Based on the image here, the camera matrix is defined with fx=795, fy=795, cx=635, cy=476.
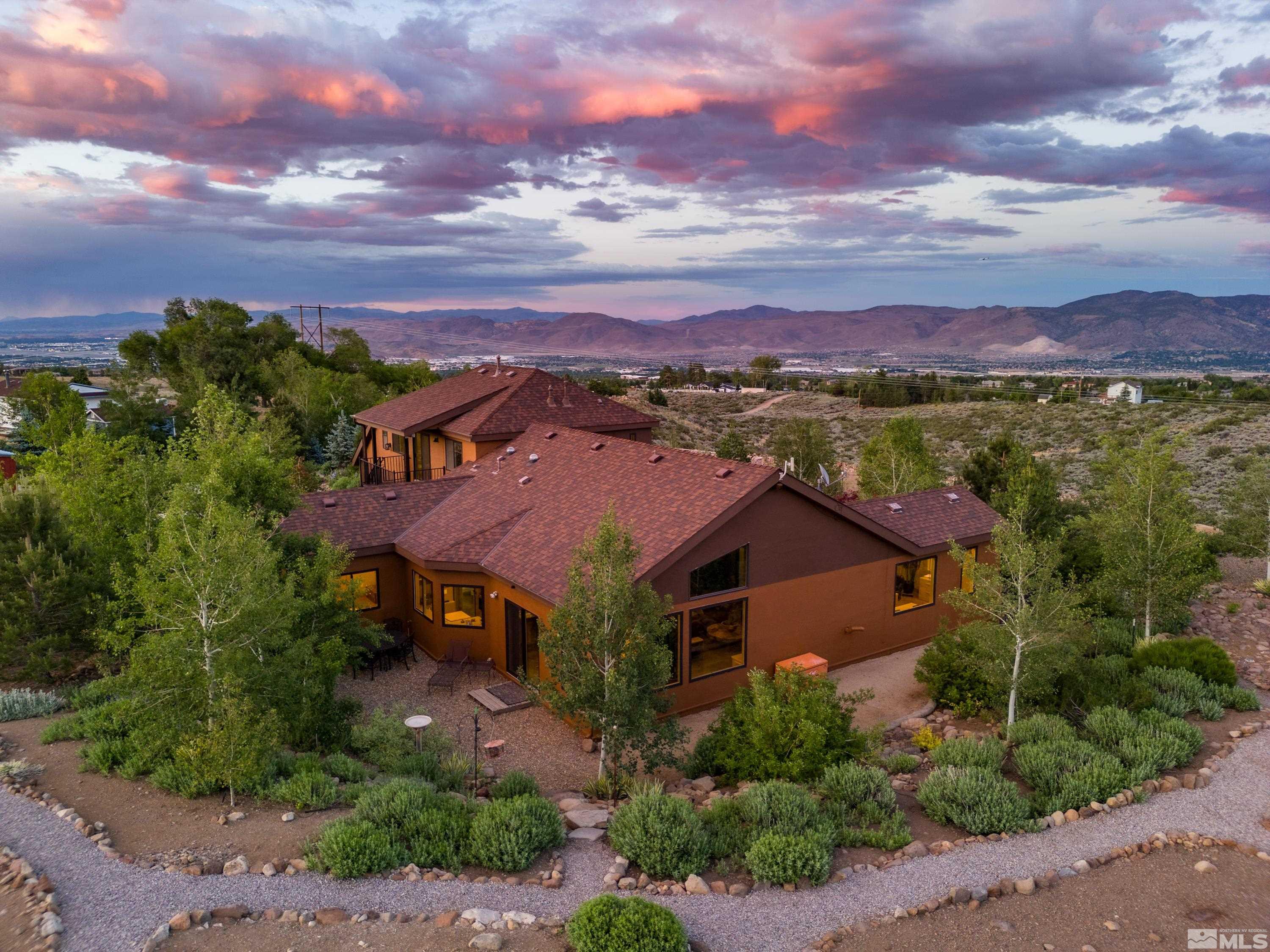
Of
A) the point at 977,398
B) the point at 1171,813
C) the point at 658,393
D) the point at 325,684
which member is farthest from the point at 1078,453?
the point at 325,684

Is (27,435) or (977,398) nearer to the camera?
(27,435)

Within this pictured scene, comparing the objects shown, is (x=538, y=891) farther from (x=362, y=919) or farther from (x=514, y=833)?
(x=362, y=919)

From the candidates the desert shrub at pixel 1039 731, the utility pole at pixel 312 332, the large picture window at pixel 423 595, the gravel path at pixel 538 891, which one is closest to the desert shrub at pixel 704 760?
the gravel path at pixel 538 891

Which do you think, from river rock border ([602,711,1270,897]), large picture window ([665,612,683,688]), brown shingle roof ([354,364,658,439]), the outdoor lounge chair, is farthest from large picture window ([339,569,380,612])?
river rock border ([602,711,1270,897])

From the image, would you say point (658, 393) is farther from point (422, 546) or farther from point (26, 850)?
point (26, 850)

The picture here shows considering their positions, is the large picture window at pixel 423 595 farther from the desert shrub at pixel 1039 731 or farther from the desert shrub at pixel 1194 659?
the desert shrub at pixel 1194 659

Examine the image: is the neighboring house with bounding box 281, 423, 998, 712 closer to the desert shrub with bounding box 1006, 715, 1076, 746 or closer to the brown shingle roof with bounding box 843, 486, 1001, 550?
the brown shingle roof with bounding box 843, 486, 1001, 550
